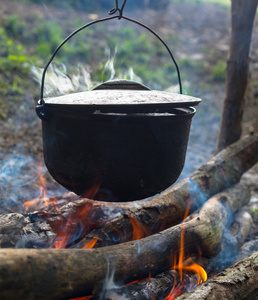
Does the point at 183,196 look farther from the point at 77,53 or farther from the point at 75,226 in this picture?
the point at 77,53

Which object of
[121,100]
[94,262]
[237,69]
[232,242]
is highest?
[237,69]

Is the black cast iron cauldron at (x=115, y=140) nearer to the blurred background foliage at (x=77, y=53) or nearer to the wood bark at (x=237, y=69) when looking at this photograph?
the wood bark at (x=237, y=69)

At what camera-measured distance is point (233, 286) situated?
162 centimetres

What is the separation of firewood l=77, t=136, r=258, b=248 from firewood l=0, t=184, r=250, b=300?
18cm

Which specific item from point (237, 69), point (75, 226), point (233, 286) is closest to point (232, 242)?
point (233, 286)

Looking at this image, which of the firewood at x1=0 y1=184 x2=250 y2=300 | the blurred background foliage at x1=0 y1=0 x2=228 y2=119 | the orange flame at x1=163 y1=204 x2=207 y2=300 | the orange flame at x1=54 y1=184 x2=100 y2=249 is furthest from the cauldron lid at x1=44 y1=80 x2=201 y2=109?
the blurred background foliage at x1=0 y1=0 x2=228 y2=119

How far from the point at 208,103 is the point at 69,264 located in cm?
562

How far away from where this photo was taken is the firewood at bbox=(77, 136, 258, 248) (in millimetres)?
1959

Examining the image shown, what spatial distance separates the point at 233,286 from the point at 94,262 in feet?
2.46

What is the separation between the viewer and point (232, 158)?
3039mm

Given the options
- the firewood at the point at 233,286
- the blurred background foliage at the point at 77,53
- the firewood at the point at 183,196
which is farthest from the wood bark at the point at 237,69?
the blurred background foliage at the point at 77,53

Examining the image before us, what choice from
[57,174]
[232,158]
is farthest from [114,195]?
[232,158]

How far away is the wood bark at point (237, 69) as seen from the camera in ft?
9.86

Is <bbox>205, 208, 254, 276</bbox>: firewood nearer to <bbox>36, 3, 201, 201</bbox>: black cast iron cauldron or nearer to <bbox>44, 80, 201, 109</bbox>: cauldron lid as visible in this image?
<bbox>36, 3, 201, 201</bbox>: black cast iron cauldron
